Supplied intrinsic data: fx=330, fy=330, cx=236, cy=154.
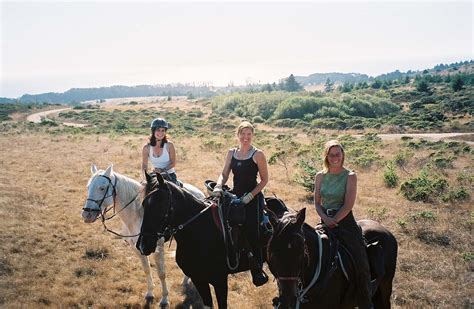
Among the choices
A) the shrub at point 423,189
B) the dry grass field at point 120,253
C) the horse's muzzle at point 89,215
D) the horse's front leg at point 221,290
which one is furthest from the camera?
the shrub at point 423,189

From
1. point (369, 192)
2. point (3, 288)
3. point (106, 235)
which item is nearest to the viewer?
point (3, 288)

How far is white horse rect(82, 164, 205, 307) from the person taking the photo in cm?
596

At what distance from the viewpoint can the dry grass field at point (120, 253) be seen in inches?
257

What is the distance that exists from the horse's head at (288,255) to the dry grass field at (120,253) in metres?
3.27

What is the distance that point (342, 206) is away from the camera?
4.28m

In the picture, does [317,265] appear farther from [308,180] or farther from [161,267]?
[308,180]

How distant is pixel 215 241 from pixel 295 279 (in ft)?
6.34

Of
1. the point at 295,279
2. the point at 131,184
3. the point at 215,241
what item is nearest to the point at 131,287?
the point at 131,184

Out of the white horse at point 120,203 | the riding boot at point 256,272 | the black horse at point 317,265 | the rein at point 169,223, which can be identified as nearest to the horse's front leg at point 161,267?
the white horse at point 120,203

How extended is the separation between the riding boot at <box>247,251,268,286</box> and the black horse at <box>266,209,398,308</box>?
1.29 metres

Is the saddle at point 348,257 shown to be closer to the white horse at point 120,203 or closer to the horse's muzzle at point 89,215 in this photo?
the white horse at point 120,203

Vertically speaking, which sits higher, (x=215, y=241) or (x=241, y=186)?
(x=241, y=186)

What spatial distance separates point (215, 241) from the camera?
203 inches

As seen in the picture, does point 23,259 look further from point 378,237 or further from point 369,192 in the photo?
point 369,192
